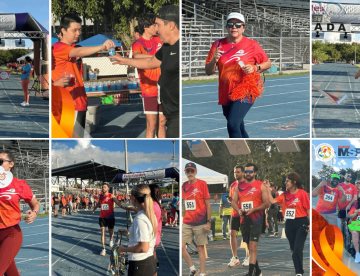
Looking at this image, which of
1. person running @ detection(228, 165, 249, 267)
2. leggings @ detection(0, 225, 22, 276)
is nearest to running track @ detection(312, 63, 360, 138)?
person running @ detection(228, 165, 249, 267)

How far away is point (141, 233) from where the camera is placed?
21.2 ft

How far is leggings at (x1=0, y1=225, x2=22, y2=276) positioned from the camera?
7475 millimetres

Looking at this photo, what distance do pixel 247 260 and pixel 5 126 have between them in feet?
8.56

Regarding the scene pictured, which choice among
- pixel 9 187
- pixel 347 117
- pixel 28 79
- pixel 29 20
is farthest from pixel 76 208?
pixel 347 117

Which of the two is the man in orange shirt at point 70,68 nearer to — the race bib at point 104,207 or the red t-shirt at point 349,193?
the race bib at point 104,207

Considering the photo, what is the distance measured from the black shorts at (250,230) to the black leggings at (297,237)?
0.94 ft

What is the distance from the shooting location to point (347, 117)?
8203 mm

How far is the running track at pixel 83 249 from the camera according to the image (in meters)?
7.95

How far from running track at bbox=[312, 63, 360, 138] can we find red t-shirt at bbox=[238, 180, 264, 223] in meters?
0.76

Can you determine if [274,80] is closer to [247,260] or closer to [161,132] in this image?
[161,132]

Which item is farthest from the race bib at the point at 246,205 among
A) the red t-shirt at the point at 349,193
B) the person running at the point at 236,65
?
the red t-shirt at the point at 349,193

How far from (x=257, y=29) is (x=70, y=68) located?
1.77m

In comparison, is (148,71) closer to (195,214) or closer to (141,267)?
(195,214)

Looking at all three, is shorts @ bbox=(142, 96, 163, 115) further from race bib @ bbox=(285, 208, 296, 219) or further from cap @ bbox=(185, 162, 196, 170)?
race bib @ bbox=(285, 208, 296, 219)
